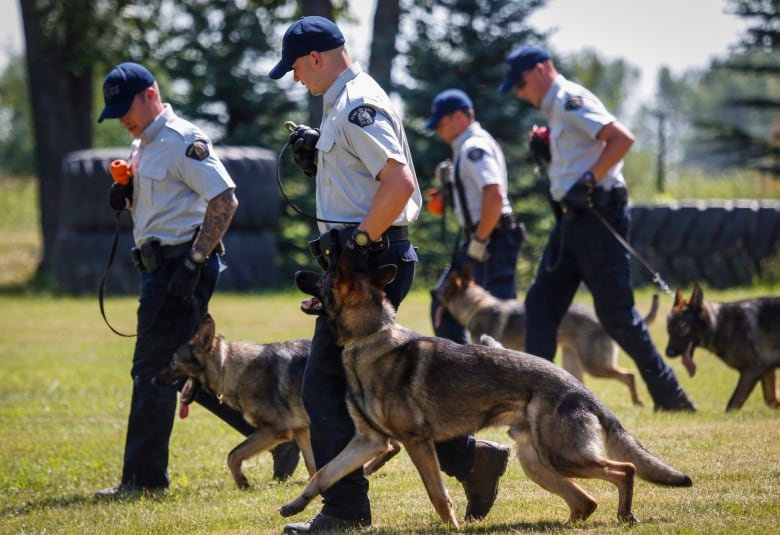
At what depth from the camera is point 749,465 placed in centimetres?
580

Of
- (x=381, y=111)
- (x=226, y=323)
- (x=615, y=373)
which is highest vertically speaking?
(x=381, y=111)

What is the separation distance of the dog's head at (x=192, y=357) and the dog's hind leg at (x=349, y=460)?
1.74 m

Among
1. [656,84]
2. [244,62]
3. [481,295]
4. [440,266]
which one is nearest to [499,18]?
[440,266]

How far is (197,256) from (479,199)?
330cm

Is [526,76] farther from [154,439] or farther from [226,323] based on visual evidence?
[226,323]

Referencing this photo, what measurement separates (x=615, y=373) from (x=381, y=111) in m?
5.25

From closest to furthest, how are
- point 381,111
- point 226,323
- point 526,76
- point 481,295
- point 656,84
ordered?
1. point 381,111
2. point 526,76
3. point 481,295
4. point 226,323
5. point 656,84

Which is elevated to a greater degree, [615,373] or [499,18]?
[499,18]

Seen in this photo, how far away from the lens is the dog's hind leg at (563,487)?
15.7 feet

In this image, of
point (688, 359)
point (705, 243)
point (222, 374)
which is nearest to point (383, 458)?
point (222, 374)

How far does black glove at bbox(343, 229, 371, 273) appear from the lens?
4.53m

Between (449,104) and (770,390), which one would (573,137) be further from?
(770,390)

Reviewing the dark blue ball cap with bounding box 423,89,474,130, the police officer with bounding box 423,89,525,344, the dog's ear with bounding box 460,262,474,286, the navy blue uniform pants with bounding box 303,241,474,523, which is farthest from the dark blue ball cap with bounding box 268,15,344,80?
the dog's ear with bounding box 460,262,474,286

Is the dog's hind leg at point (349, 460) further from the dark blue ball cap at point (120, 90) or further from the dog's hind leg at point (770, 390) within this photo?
the dog's hind leg at point (770, 390)
